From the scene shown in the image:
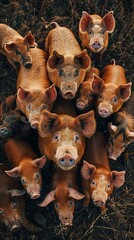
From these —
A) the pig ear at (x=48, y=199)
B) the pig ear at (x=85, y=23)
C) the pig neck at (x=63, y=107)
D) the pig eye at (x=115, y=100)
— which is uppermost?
the pig ear at (x=85, y=23)

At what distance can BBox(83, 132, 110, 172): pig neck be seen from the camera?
5.36m

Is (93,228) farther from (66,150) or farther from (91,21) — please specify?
(91,21)

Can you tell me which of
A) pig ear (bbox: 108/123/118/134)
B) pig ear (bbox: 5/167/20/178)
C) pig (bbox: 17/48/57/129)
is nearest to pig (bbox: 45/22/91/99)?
pig (bbox: 17/48/57/129)

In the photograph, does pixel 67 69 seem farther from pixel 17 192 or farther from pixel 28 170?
pixel 17 192

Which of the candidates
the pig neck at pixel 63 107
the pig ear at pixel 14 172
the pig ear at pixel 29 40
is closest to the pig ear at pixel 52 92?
the pig neck at pixel 63 107

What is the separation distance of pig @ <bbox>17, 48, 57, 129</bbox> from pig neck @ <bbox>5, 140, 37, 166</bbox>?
426 millimetres

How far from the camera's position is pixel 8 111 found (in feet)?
18.6

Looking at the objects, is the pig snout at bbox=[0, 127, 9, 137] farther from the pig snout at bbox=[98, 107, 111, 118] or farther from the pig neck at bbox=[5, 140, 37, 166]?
the pig snout at bbox=[98, 107, 111, 118]

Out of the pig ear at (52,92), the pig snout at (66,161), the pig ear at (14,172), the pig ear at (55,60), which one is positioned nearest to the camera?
the pig snout at (66,161)

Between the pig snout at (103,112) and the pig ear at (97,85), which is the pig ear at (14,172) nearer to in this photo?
the pig snout at (103,112)

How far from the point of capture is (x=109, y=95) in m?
5.49

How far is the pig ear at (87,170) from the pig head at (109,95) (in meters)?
0.65

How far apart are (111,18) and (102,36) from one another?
0.27 metres

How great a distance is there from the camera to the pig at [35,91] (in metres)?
5.27
